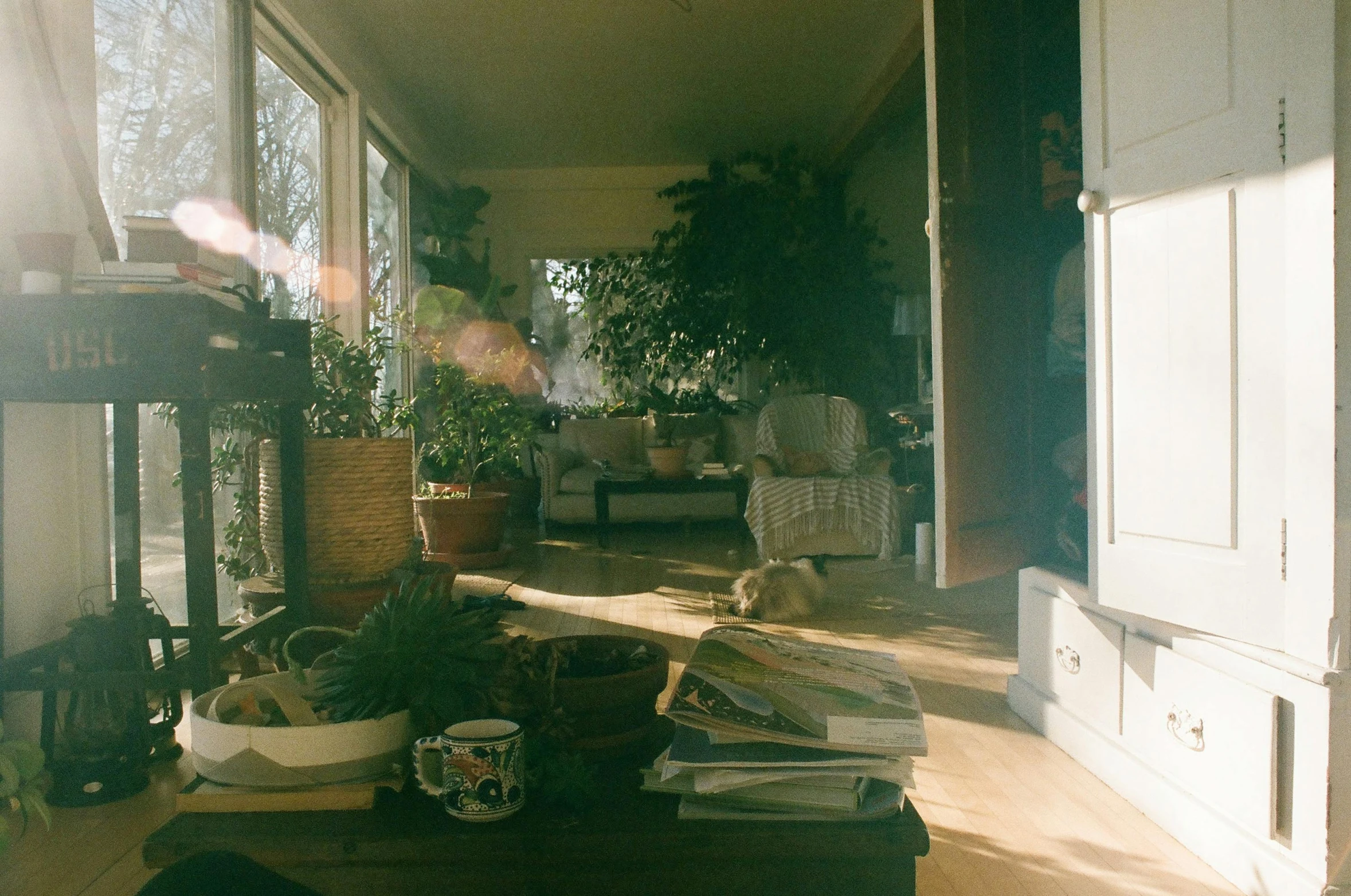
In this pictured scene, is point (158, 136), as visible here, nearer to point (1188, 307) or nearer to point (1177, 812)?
point (1188, 307)

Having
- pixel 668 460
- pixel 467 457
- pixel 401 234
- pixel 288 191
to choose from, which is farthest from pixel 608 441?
pixel 288 191

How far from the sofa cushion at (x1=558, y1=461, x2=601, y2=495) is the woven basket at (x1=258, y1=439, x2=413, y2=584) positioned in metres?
2.90

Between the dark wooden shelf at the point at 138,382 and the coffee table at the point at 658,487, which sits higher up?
the dark wooden shelf at the point at 138,382

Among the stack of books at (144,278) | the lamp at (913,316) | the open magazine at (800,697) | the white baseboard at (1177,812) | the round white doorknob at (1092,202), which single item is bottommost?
the white baseboard at (1177,812)

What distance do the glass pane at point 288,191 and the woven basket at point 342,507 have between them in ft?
2.87

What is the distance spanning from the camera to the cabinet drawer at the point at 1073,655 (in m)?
1.95

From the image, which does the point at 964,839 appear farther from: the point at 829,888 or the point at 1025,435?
the point at 1025,435

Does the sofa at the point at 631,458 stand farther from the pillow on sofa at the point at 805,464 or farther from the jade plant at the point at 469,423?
the pillow on sofa at the point at 805,464

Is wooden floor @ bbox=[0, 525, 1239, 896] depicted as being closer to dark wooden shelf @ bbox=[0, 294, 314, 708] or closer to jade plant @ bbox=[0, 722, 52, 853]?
dark wooden shelf @ bbox=[0, 294, 314, 708]

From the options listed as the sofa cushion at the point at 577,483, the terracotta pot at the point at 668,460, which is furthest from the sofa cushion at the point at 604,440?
the terracotta pot at the point at 668,460

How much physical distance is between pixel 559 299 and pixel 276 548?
5957mm

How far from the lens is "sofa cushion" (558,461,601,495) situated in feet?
19.8

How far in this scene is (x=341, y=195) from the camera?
4562mm

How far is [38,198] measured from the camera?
7.04ft
